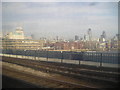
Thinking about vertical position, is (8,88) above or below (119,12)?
below

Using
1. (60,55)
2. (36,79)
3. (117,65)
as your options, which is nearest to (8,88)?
(36,79)

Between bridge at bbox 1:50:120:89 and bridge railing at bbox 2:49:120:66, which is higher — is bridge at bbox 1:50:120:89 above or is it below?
below

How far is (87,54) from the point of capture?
12.4 m

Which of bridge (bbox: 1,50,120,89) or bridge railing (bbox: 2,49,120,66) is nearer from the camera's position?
bridge (bbox: 1,50,120,89)

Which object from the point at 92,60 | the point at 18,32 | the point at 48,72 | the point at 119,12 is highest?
the point at 18,32

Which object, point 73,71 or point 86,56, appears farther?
point 86,56

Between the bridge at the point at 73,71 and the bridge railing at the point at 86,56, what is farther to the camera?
the bridge railing at the point at 86,56

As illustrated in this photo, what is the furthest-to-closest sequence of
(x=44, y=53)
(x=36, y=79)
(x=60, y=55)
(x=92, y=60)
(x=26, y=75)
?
(x=44, y=53)
(x=60, y=55)
(x=92, y=60)
(x=26, y=75)
(x=36, y=79)

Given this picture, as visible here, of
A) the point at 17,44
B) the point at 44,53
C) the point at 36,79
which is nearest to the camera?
the point at 36,79

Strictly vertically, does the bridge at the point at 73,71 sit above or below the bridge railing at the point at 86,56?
below

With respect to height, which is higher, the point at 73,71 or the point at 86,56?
the point at 86,56

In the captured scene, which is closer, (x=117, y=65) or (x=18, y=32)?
(x=117, y=65)

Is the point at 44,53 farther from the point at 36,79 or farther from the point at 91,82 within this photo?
the point at 91,82

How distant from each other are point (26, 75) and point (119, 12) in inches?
325
